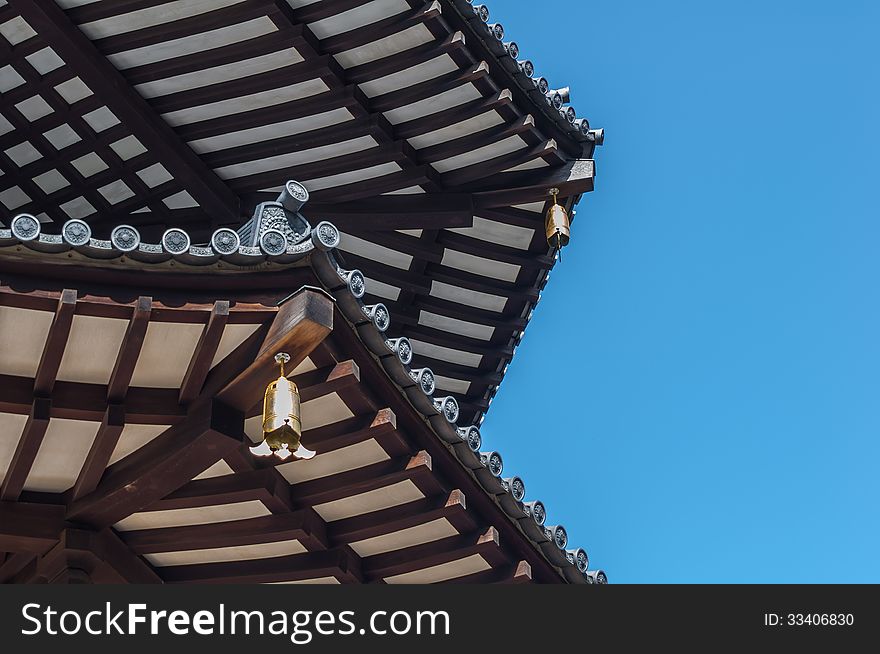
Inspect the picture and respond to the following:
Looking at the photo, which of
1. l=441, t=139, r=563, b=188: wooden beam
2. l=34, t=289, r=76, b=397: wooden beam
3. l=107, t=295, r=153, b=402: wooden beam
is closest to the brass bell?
l=107, t=295, r=153, b=402: wooden beam

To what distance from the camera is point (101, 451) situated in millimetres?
9734

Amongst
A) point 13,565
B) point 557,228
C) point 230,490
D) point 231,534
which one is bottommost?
point 13,565

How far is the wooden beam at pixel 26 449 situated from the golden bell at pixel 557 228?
580cm

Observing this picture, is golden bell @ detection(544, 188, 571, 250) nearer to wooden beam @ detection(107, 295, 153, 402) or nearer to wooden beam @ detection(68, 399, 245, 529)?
wooden beam @ detection(68, 399, 245, 529)

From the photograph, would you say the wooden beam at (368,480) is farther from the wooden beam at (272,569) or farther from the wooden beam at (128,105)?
the wooden beam at (128,105)

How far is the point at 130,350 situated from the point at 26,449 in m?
1.15

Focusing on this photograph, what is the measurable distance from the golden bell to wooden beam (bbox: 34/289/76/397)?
5.95 metres

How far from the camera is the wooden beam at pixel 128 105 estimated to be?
1262 cm

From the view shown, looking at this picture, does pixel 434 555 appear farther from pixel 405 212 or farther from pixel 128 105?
pixel 128 105

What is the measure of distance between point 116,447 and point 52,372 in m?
0.93

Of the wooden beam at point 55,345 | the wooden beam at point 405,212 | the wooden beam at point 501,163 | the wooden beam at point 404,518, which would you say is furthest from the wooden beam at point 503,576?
the wooden beam at point 501,163

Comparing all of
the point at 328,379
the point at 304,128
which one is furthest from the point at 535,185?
the point at 328,379

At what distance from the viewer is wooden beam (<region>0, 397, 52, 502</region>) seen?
9.38m

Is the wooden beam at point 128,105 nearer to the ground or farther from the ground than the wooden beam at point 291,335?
farther from the ground
